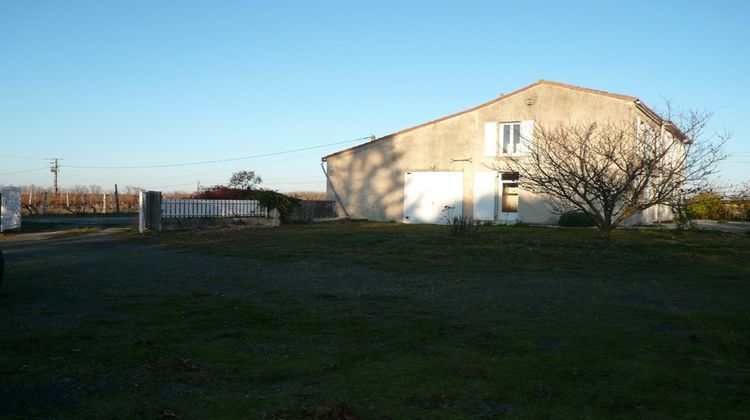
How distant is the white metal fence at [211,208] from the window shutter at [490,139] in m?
9.77

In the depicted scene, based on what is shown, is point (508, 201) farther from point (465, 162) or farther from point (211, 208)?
point (211, 208)

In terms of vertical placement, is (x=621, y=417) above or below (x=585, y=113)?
below

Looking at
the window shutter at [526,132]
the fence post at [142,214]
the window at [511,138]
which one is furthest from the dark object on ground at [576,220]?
the fence post at [142,214]

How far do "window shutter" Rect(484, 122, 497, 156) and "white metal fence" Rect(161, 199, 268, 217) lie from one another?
32.0ft

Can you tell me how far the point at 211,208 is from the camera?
24875 mm

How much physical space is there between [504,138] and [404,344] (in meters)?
22.0

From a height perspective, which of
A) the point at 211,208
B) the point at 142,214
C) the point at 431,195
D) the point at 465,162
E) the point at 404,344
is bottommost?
the point at 404,344

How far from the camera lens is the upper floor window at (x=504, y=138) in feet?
87.8

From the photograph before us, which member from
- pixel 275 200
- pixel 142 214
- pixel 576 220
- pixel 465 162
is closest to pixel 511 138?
pixel 465 162

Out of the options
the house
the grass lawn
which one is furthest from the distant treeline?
the grass lawn

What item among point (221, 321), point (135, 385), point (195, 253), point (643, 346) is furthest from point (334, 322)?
point (195, 253)

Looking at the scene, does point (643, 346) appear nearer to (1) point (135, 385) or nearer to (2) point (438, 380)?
(2) point (438, 380)

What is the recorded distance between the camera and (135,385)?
499 centimetres

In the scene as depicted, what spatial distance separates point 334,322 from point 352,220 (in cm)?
2217
